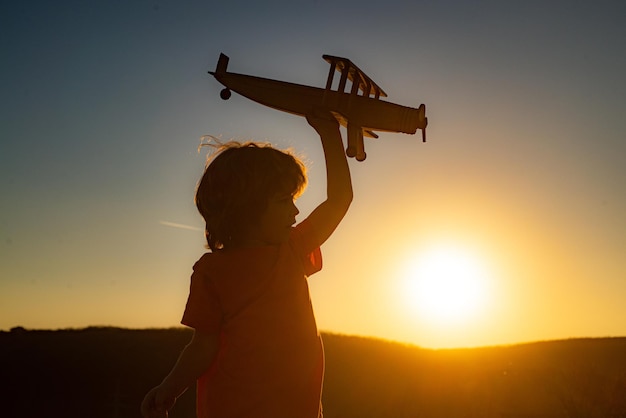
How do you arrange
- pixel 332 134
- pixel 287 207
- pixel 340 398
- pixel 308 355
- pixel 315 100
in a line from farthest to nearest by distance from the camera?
pixel 340 398, pixel 315 100, pixel 332 134, pixel 287 207, pixel 308 355

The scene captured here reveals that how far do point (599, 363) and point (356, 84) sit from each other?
35.8 ft

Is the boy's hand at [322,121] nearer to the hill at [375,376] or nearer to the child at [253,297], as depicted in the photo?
the child at [253,297]

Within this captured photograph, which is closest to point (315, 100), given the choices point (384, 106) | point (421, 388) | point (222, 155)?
A: point (384, 106)

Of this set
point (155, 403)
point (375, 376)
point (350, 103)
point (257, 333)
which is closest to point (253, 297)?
point (257, 333)

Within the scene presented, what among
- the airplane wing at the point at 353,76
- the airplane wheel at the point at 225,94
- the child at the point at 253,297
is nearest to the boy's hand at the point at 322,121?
the child at the point at 253,297

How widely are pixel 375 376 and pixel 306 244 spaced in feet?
55.8

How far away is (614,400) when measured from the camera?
942cm

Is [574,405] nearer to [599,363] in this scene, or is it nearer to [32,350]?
[599,363]

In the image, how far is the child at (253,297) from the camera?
8.45 ft

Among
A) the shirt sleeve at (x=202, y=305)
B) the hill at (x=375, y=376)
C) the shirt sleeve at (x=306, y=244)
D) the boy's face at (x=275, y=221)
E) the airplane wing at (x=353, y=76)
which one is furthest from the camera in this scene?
the hill at (x=375, y=376)

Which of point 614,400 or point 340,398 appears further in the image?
point 340,398

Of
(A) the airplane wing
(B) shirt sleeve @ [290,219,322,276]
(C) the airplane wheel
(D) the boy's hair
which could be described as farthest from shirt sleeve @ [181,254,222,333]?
(C) the airplane wheel

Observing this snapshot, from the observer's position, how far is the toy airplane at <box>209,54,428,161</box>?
148 inches

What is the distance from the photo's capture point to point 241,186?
2.76 metres
